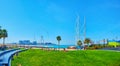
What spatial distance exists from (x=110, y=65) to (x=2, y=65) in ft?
56.2

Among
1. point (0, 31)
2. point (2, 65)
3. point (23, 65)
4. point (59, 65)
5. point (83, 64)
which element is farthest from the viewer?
point (0, 31)

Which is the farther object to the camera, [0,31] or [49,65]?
[0,31]

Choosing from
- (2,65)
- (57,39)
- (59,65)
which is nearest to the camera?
(2,65)


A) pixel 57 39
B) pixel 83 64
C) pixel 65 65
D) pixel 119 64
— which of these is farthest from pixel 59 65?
pixel 57 39

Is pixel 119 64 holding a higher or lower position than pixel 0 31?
lower

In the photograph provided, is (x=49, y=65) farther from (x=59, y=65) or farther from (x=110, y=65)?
(x=110, y=65)

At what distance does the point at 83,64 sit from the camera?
32125mm

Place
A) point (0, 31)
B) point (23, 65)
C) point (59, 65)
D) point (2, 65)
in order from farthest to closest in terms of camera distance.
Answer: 1. point (0, 31)
2. point (59, 65)
3. point (23, 65)
4. point (2, 65)

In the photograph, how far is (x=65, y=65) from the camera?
99.5ft

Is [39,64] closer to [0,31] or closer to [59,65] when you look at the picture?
[59,65]

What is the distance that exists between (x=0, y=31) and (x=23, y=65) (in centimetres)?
7748

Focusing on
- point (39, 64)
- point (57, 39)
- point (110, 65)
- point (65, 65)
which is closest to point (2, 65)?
point (39, 64)

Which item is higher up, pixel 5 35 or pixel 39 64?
pixel 5 35

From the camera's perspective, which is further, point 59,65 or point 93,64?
point 93,64
